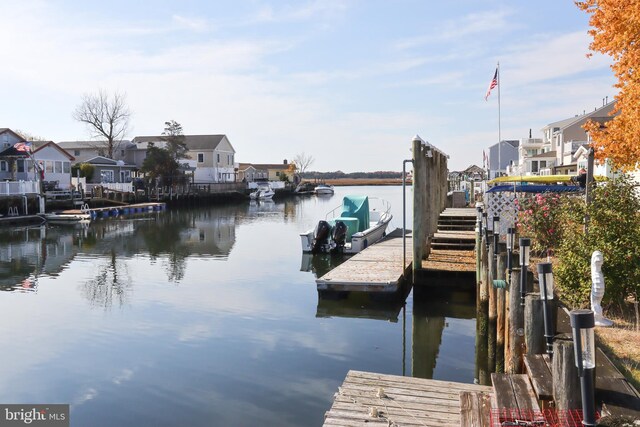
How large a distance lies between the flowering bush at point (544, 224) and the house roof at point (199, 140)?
241ft

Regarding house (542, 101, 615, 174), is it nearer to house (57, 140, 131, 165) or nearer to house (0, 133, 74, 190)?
house (0, 133, 74, 190)

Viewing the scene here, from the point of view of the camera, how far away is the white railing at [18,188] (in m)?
39.7

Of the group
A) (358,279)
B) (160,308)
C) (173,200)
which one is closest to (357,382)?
(358,279)

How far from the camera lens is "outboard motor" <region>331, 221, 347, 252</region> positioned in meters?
23.2

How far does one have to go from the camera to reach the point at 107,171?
208ft

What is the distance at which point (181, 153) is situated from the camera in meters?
72.7

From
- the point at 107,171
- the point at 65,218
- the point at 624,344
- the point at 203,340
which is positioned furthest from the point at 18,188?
the point at 624,344

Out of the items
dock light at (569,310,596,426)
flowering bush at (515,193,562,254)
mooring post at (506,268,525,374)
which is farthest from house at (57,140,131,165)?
dock light at (569,310,596,426)

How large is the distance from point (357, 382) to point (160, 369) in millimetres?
4239

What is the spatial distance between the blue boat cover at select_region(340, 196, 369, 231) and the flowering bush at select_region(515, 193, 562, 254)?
11.3m

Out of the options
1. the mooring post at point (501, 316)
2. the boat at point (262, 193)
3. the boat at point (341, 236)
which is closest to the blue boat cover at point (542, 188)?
the boat at point (341, 236)

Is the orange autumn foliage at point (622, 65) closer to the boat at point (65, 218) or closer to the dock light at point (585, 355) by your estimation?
the dock light at point (585, 355)

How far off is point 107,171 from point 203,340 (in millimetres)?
56520

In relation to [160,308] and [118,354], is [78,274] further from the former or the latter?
[118,354]
